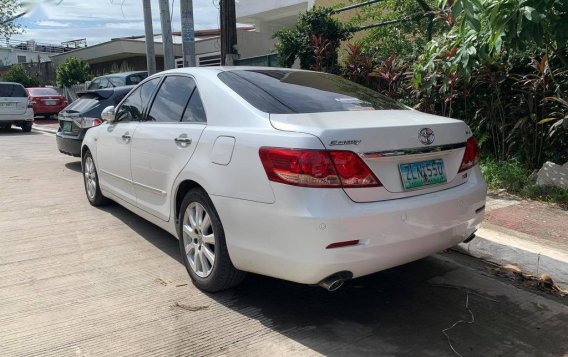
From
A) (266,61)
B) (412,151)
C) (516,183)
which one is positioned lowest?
(516,183)

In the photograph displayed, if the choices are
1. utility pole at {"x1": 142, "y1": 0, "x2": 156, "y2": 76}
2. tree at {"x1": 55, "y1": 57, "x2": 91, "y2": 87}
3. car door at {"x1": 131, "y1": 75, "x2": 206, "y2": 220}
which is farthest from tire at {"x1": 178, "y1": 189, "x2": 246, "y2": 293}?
tree at {"x1": 55, "y1": 57, "x2": 91, "y2": 87}

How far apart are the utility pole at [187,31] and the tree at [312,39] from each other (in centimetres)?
172

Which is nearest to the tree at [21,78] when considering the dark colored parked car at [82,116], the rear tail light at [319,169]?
the dark colored parked car at [82,116]

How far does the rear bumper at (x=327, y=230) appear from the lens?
9.20 feet

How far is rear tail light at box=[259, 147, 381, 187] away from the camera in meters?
2.84

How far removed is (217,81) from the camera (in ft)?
12.4

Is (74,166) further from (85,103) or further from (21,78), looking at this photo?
(21,78)

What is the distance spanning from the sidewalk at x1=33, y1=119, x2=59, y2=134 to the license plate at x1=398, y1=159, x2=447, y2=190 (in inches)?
641

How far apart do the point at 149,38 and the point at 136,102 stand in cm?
856

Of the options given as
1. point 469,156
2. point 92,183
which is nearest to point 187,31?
point 92,183

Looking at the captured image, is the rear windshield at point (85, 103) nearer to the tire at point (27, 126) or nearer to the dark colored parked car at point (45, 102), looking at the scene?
the tire at point (27, 126)

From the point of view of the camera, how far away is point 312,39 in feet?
30.6

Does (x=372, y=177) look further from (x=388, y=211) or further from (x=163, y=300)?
(x=163, y=300)

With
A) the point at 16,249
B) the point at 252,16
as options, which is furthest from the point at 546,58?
the point at 252,16
